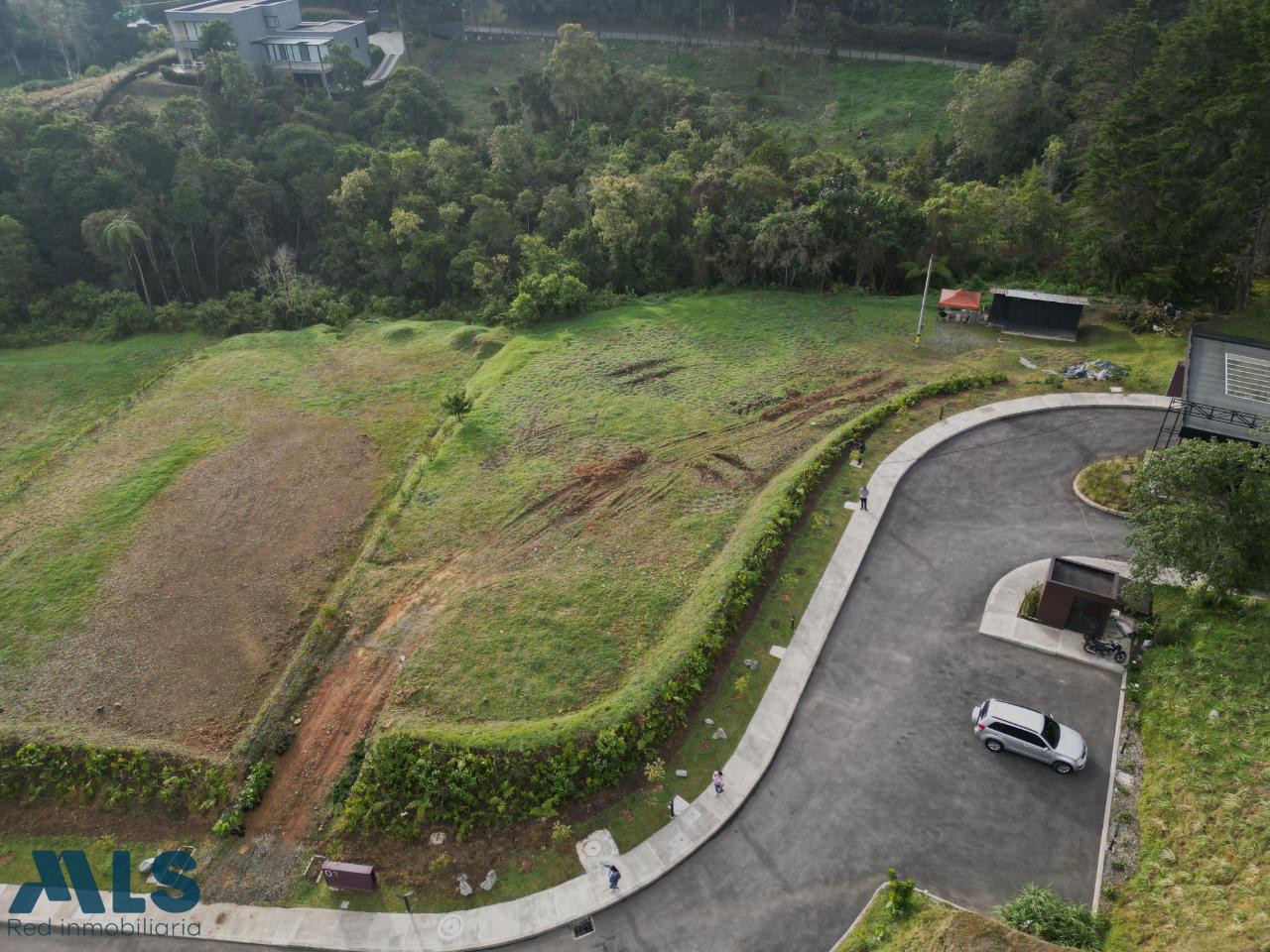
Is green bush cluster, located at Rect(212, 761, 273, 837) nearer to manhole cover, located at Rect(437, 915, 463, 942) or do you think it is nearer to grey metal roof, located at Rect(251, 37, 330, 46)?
manhole cover, located at Rect(437, 915, 463, 942)

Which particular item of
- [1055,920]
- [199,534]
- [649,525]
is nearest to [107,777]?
[199,534]

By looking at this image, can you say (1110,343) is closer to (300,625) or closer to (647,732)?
(647,732)

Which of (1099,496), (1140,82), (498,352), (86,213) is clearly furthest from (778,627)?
(86,213)

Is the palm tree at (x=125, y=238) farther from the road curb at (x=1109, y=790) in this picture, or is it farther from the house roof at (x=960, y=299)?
the road curb at (x=1109, y=790)

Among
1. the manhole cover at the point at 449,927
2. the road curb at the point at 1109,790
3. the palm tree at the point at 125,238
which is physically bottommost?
the manhole cover at the point at 449,927

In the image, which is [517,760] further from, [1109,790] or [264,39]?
[264,39]

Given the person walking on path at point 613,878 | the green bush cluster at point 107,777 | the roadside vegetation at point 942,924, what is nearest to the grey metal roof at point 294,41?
the green bush cluster at point 107,777
